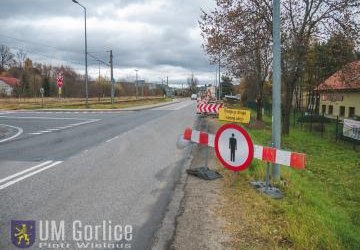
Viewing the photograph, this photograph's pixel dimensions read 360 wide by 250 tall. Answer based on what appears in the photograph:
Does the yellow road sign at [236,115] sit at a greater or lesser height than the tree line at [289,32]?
lesser

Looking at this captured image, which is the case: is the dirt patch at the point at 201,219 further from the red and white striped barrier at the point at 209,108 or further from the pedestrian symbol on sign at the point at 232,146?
the red and white striped barrier at the point at 209,108

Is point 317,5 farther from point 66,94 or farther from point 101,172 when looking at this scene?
point 66,94

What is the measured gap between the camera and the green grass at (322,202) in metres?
5.29

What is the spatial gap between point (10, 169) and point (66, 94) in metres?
101

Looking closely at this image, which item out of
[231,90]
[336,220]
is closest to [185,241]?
[336,220]

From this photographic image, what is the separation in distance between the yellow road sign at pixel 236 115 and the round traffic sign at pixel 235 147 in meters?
1.01

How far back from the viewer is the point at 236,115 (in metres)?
8.70

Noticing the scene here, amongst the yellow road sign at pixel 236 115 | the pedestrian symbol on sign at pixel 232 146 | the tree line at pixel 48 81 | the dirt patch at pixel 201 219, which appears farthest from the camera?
the tree line at pixel 48 81

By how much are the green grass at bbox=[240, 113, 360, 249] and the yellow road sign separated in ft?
3.97

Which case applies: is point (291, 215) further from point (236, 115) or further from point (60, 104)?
point (60, 104)

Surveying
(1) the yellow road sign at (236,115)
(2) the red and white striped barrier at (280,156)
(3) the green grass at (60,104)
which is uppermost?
(1) the yellow road sign at (236,115)

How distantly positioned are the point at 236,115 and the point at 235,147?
1.40 meters

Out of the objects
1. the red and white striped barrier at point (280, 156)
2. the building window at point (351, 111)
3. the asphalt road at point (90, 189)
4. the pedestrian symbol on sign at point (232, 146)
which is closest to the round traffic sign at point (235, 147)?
the pedestrian symbol on sign at point (232, 146)

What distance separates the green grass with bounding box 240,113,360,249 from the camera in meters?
5.29
